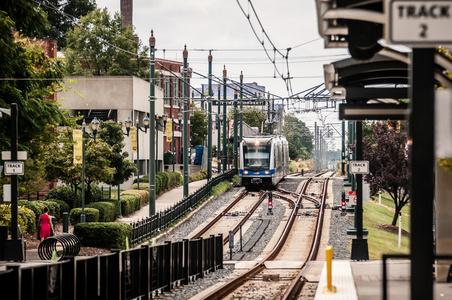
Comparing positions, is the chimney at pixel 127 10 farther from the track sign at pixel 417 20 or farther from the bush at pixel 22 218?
the track sign at pixel 417 20

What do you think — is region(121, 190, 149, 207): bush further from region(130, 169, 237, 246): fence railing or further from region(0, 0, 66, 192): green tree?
region(0, 0, 66, 192): green tree

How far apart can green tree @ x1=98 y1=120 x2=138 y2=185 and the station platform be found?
20849 mm

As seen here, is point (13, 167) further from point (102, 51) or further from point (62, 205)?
point (102, 51)

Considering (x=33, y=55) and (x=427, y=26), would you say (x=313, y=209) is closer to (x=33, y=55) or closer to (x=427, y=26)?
(x=33, y=55)

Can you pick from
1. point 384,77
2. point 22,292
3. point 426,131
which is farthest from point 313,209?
point 426,131

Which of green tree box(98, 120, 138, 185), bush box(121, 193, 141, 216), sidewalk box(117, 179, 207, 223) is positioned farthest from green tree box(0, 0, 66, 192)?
green tree box(98, 120, 138, 185)

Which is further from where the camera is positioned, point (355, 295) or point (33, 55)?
point (33, 55)

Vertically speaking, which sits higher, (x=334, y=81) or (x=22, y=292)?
(x=334, y=81)

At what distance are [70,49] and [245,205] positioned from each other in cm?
3902

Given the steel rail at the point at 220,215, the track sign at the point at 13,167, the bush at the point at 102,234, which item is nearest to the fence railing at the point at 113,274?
the track sign at the point at 13,167

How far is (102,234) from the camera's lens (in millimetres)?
26750

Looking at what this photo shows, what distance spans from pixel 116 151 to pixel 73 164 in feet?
16.4

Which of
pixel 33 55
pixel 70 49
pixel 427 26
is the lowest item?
pixel 427 26

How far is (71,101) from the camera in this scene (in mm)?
50438
